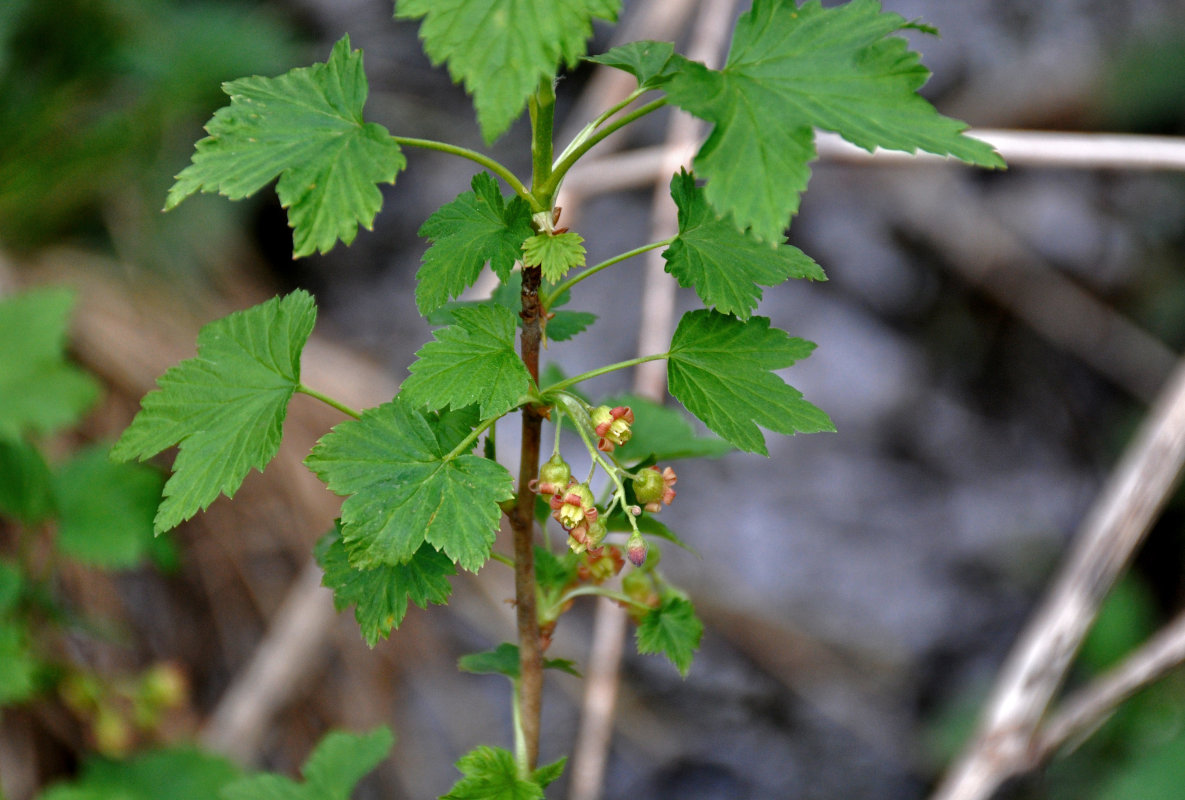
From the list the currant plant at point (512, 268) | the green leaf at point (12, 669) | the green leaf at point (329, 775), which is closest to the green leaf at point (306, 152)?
the currant plant at point (512, 268)

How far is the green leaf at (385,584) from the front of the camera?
0.66 meters

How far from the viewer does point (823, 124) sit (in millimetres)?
591

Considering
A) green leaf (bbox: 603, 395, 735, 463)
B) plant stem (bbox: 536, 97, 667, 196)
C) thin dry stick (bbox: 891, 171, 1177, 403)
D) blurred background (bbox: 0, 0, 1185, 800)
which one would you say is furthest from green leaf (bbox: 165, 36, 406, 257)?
thin dry stick (bbox: 891, 171, 1177, 403)

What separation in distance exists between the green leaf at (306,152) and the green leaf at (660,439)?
1.07ft

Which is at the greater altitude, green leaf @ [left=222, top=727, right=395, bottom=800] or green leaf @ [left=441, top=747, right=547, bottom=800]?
green leaf @ [left=441, top=747, right=547, bottom=800]

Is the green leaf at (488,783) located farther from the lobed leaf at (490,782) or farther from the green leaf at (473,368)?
the green leaf at (473,368)

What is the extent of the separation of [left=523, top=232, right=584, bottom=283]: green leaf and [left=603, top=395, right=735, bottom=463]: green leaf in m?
0.25

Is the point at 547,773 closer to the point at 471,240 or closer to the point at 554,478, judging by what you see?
the point at 554,478

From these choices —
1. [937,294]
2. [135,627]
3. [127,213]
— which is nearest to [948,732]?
[937,294]

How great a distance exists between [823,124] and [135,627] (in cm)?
208

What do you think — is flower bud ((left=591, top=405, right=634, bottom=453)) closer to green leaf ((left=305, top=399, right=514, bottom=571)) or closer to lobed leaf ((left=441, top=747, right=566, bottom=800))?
green leaf ((left=305, top=399, right=514, bottom=571))

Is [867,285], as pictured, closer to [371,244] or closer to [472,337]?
[371,244]

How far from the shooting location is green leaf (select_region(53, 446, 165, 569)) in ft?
5.13

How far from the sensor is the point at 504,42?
535 mm
